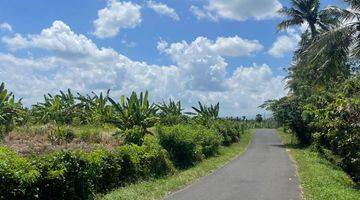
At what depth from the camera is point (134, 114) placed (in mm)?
28750

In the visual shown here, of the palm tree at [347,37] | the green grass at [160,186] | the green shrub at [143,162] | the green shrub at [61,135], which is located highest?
the palm tree at [347,37]

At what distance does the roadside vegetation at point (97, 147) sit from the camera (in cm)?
1229

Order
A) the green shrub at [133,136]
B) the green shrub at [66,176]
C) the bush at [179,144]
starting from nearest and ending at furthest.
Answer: the green shrub at [66,176], the bush at [179,144], the green shrub at [133,136]

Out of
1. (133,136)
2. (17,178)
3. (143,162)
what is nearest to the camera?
(17,178)

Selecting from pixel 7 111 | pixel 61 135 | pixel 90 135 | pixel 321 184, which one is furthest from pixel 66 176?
pixel 7 111

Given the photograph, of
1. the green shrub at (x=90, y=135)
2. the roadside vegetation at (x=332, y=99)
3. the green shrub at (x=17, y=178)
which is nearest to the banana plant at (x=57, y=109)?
the green shrub at (x=90, y=135)

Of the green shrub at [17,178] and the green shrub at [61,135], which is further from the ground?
the green shrub at [61,135]

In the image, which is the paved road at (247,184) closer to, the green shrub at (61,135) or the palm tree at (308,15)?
the green shrub at (61,135)

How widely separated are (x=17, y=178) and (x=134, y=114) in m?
17.9

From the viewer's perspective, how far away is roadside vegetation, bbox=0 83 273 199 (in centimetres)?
1229

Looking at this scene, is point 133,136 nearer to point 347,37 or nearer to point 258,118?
point 347,37

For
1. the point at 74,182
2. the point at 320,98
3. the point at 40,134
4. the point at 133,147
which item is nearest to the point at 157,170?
the point at 133,147

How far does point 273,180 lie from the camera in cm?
1986

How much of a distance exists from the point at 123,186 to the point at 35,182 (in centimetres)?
566
